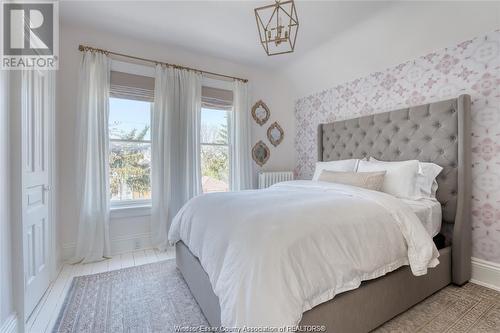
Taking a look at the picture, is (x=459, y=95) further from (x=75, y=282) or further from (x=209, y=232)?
(x=75, y=282)

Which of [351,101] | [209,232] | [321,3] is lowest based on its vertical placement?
[209,232]

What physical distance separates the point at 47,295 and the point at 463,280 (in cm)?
354

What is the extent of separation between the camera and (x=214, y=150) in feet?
11.8

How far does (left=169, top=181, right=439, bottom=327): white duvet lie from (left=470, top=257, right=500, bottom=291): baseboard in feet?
3.25

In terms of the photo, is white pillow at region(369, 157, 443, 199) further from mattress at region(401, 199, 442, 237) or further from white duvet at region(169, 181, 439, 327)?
white duvet at region(169, 181, 439, 327)

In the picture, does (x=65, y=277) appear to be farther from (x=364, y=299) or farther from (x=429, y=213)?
(x=429, y=213)

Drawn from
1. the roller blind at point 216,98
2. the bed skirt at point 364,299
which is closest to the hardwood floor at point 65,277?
the bed skirt at point 364,299

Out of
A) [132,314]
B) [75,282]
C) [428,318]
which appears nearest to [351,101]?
[428,318]

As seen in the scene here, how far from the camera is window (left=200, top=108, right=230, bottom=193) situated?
351cm

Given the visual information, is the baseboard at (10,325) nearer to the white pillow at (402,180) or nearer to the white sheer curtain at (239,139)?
the white sheer curtain at (239,139)

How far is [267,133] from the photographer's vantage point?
158 inches

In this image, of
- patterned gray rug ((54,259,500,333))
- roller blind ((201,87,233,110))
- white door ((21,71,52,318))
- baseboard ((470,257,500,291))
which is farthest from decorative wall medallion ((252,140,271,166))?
baseboard ((470,257,500,291))

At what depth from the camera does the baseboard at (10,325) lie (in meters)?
1.28

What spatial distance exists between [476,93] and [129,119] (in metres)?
3.72
